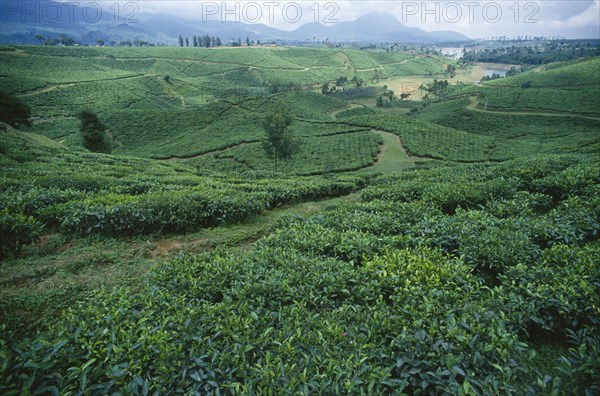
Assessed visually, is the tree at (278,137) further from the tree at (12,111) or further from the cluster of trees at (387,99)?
the cluster of trees at (387,99)

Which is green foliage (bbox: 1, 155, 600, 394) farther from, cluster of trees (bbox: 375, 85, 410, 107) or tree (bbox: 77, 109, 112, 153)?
cluster of trees (bbox: 375, 85, 410, 107)

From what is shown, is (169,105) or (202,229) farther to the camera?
(169,105)

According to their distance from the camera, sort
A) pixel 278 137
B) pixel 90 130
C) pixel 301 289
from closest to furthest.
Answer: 1. pixel 301 289
2. pixel 278 137
3. pixel 90 130

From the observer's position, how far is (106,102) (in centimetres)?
9462

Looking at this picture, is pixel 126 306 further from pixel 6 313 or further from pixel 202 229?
pixel 202 229

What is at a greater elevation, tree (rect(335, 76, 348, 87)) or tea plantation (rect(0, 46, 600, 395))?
tree (rect(335, 76, 348, 87))

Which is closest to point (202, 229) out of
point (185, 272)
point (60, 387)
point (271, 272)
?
point (185, 272)

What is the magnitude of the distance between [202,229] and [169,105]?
4304 inches

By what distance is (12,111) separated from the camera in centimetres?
5056

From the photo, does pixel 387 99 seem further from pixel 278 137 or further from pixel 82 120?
pixel 82 120

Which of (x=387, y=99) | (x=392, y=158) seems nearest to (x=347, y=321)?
(x=392, y=158)

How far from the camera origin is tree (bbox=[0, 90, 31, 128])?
159ft

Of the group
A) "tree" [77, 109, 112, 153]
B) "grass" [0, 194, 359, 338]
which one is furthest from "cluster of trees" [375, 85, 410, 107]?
"grass" [0, 194, 359, 338]

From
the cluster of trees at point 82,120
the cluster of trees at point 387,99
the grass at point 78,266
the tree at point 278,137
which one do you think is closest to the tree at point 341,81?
the cluster of trees at point 387,99
